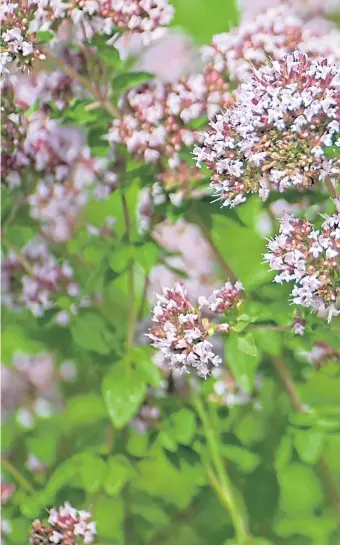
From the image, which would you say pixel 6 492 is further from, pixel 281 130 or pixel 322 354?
pixel 281 130

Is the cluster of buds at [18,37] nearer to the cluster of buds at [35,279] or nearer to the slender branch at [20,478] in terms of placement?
the cluster of buds at [35,279]

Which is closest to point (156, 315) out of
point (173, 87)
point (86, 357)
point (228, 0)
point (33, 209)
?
point (173, 87)

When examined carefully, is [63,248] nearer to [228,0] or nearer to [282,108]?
[282,108]

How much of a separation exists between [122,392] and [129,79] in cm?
69

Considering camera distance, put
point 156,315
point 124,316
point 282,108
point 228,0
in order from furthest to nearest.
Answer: point 228,0 < point 124,316 < point 156,315 < point 282,108

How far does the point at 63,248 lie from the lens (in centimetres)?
244

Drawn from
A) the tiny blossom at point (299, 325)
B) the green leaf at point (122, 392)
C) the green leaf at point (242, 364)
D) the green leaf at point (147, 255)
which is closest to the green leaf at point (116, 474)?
the green leaf at point (122, 392)

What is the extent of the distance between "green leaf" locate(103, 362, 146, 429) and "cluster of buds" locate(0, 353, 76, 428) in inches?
29.1

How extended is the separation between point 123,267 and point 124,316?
81 centimetres

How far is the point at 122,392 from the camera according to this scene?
80.3 inches

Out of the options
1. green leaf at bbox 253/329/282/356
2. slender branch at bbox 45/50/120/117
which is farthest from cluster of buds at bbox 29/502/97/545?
slender branch at bbox 45/50/120/117

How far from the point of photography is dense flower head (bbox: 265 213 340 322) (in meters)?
1.53

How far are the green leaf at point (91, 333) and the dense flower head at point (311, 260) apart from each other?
2.29 ft

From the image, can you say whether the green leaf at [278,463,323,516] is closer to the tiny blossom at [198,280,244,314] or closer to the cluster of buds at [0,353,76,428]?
the cluster of buds at [0,353,76,428]
